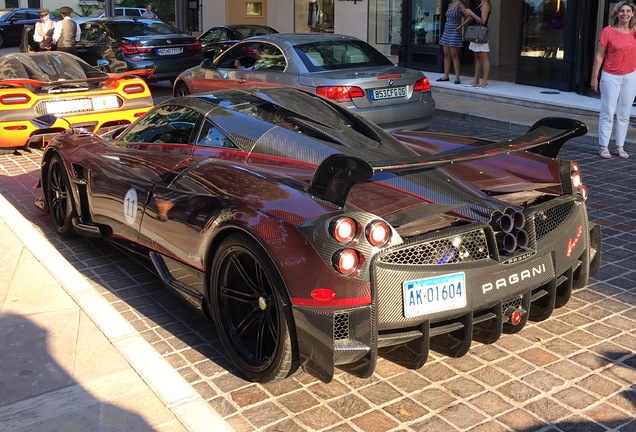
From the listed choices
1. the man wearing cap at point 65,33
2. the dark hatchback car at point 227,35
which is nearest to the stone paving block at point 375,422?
the man wearing cap at point 65,33

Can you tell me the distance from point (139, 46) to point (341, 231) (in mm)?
13439

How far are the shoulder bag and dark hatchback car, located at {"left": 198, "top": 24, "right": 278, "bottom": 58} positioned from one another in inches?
229

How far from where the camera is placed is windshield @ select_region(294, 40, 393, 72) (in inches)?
409

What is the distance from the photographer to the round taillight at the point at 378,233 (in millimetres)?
3694

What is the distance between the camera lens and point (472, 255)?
3.97 m

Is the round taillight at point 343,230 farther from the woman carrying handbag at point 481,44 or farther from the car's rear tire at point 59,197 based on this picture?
the woman carrying handbag at point 481,44

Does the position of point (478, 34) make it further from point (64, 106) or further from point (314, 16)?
point (314, 16)

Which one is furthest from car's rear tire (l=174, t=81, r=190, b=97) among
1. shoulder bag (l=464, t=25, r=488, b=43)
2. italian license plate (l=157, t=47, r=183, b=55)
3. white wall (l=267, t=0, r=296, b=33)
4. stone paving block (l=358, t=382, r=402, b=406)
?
white wall (l=267, t=0, r=296, b=33)

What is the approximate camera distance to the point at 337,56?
10562 millimetres

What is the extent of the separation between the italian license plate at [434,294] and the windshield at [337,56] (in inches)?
266

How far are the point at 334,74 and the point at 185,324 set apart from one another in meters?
5.49

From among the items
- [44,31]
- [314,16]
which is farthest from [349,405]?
[314,16]

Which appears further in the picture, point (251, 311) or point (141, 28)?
→ point (141, 28)

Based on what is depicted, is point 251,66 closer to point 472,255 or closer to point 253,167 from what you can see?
point 253,167
